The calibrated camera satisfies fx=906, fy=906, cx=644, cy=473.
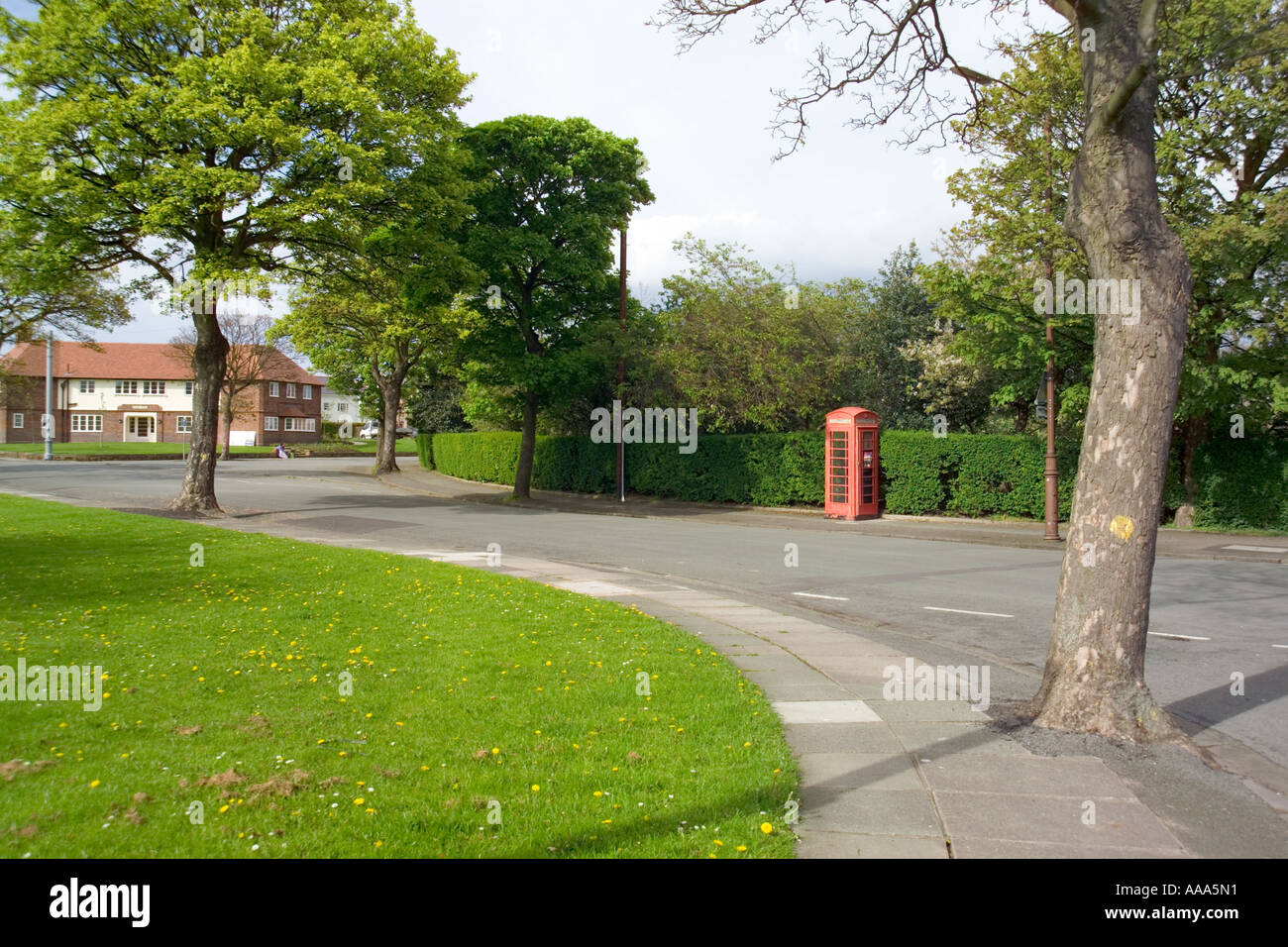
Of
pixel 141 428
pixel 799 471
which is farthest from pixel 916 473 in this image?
pixel 141 428

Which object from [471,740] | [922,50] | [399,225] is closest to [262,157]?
[399,225]

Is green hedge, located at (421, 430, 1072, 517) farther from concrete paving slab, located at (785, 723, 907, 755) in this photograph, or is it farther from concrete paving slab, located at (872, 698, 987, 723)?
concrete paving slab, located at (785, 723, 907, 755)

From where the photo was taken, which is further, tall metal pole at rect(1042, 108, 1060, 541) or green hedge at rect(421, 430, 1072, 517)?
green hedge at rect(421, 430, 1072, 517)

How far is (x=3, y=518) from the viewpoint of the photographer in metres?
17.5

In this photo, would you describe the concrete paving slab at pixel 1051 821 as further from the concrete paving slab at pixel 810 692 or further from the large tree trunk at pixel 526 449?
the large tree trunk at pixel 526 449

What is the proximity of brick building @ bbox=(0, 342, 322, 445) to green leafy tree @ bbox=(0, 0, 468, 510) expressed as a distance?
5940 centimetres

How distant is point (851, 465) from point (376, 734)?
2017cm

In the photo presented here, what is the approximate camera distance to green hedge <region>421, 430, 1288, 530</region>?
20.1 meters

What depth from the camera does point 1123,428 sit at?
19.2 feet

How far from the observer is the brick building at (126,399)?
258 feet

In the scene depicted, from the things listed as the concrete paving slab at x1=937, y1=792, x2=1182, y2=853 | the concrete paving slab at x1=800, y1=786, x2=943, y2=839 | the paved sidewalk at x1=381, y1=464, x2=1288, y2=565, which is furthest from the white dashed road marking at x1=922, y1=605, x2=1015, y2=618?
the paved sidewalk at x1=381, y1=464, x2=1288, y2=565

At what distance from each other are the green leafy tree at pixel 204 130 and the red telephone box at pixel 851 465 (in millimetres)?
12387

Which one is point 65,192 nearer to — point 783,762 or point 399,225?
point 399,225

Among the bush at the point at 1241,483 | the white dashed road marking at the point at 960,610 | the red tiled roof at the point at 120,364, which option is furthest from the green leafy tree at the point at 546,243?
the red tiled roof at the point at 120,364
